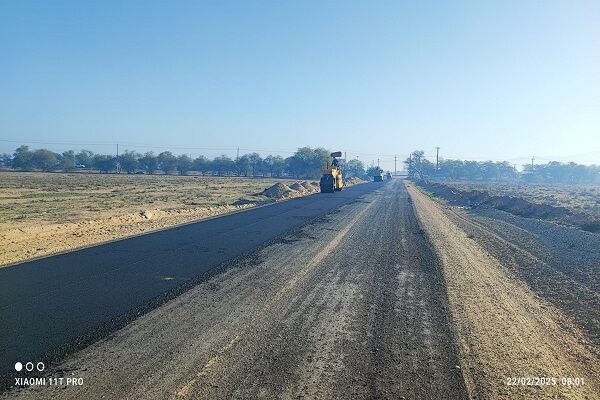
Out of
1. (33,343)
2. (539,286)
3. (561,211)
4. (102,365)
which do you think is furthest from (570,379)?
(561,211)

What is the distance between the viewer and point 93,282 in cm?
930

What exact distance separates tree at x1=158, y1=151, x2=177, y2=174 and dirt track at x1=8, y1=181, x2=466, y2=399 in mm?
127235

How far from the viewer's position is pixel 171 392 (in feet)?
15.2

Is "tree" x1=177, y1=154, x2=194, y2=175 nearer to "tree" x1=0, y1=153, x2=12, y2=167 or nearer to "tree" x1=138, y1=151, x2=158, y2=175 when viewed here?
"tree" x1=138, y1=151, x2=158, y2=175

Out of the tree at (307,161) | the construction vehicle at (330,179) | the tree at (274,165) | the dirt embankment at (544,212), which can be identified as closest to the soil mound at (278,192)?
the construction vehicle at (330,179)

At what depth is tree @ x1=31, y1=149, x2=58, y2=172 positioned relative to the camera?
4318 inches

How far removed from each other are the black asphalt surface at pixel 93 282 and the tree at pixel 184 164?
11955 centimetres

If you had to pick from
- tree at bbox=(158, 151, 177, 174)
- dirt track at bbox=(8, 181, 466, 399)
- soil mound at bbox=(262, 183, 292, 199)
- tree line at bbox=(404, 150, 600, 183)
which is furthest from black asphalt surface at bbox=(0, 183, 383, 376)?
tree line at bbox=(404, 150, 600, 183)

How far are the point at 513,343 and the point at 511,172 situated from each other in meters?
212

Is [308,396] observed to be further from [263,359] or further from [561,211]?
[561,211]

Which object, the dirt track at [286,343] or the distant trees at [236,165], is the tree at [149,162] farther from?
the dirt track at [286,343]

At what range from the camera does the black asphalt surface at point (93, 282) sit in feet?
20.8

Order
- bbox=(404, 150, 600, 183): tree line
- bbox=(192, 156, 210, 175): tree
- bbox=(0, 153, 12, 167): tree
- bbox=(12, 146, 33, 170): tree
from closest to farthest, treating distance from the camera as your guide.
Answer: bbox=(12, 146, 33, 170): tree, bbox=(0, 153, 12, 167): tree, bbox=(192, 156, 210, 175): tree, bbox=(404, 150, 600, 183): tree line

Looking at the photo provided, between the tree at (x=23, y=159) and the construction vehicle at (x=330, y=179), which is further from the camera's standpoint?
the tree at (x=23, y=159)
